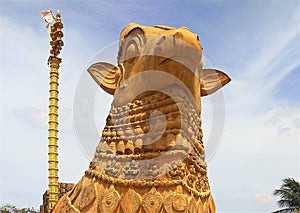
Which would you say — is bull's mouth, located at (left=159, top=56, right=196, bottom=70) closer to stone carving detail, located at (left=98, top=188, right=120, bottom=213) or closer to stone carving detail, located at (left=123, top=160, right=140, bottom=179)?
stone carving detail, located at (left=123, top=160, right=140, bottom=179)

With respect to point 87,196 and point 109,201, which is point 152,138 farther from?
point 87,196

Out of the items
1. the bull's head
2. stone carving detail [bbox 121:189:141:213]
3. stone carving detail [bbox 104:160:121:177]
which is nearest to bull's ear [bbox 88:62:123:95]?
the bull's head

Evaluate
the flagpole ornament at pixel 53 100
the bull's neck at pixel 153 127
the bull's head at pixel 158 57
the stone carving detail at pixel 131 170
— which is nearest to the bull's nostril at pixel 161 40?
the bull's head at pixel 158 57

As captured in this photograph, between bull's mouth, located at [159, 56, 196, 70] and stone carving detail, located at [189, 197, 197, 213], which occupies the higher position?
bull's mouth, located at [159, 56, 196, 70]

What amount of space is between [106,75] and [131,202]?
1361mm

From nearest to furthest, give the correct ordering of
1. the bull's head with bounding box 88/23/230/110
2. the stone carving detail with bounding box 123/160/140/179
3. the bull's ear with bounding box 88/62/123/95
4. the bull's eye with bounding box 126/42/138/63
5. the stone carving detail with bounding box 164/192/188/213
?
the stone carving detail with bounding box 164/192/188/213 < the stone carving detail with bounding box 123/160/140/179 < the bull's head with bounding box 88/23/230/110 < the bull's eye with bounding box 126/42/138/63 < the bull's ear with bounding box 88/62/123/95

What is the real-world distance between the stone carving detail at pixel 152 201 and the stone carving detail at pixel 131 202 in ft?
0.18

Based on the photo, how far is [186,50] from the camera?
3664mm

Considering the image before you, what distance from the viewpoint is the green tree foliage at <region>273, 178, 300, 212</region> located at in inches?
651

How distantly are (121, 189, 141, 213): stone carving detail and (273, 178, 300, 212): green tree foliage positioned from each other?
47.6 ft

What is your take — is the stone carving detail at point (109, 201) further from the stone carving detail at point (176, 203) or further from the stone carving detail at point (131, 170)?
the stone carving detail at point (176, 203)

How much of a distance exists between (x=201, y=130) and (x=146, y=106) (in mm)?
630

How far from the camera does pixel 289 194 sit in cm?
1678

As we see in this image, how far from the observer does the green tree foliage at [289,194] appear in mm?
16547
